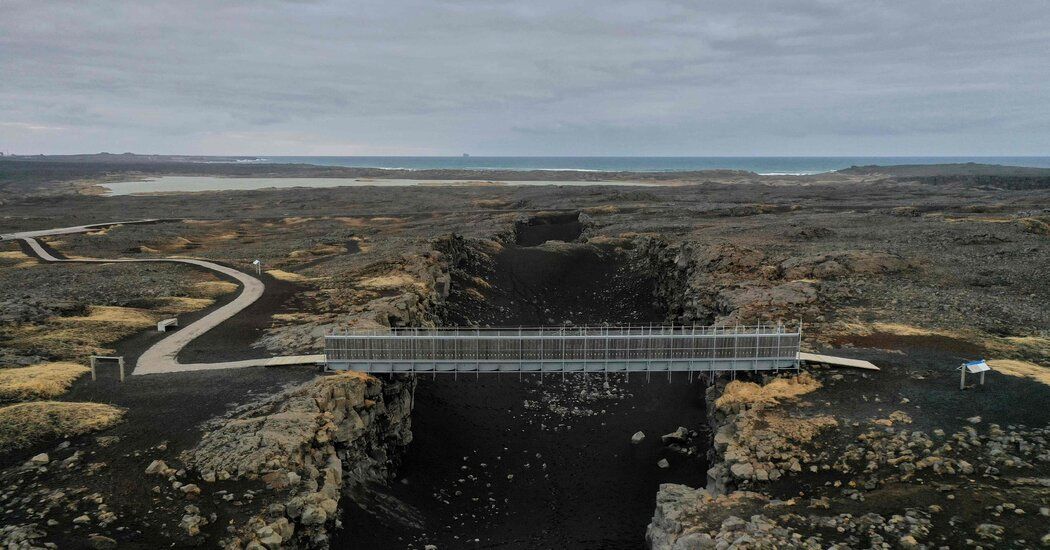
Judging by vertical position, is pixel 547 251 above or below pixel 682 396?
above

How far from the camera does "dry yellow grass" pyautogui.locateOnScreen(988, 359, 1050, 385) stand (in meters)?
28.6

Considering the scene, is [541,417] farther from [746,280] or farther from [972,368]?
[972,368]

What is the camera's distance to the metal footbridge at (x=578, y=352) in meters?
31.8

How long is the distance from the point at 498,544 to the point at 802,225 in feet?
225

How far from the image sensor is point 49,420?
2477 centimetres

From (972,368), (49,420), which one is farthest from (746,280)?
(49,420)

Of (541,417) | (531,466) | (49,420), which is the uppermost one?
(49,420)

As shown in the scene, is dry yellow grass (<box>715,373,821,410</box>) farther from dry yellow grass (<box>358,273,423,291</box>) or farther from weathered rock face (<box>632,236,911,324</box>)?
dry yellow grass (<box>358,273,423,291</box>)

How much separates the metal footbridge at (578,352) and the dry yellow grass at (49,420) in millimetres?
11193

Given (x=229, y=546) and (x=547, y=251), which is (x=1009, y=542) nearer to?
(x=229, y=546)

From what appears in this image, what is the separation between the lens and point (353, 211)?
128250 mm

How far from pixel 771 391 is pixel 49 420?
33056 millimetres

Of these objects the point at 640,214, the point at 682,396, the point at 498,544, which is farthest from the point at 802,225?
the point at 498,544

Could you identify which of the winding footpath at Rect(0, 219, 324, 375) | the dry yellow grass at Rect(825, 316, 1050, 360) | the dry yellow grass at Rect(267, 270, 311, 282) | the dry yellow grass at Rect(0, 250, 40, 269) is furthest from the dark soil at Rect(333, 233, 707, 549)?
the dry yellow grass at Rect(0, 250, 40, 269)
